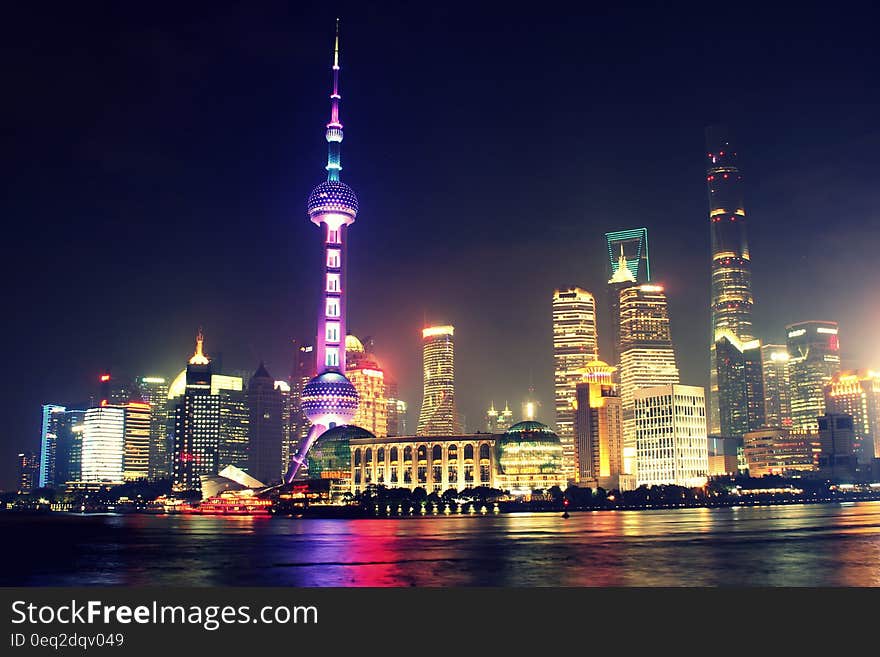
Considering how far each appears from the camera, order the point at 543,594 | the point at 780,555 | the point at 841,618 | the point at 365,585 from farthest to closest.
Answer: the point at 780,555 < the point at 365,585 < the point at 543,594 < the point at 841,618

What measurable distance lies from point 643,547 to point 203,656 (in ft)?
221

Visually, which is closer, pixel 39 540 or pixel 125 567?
pixel 125 567

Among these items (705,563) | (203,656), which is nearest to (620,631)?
(203,656)

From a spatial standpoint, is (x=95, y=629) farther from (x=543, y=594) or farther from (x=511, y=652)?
(x=543, y=594)

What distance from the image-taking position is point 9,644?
3484 cm

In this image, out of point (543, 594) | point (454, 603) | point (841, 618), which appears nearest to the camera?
point (841, 618)

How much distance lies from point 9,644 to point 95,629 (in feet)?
9.83

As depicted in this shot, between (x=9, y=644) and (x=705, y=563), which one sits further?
(x=705, y=563)

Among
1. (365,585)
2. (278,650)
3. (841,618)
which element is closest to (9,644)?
(278,650)

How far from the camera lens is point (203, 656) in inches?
1329

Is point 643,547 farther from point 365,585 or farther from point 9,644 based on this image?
point 9,644

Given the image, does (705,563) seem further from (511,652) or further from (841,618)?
(511,652)

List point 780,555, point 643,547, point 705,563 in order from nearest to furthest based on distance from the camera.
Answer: point 705,563 < point 780,555 < point 643,547

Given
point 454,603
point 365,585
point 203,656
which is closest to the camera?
point 203,656
